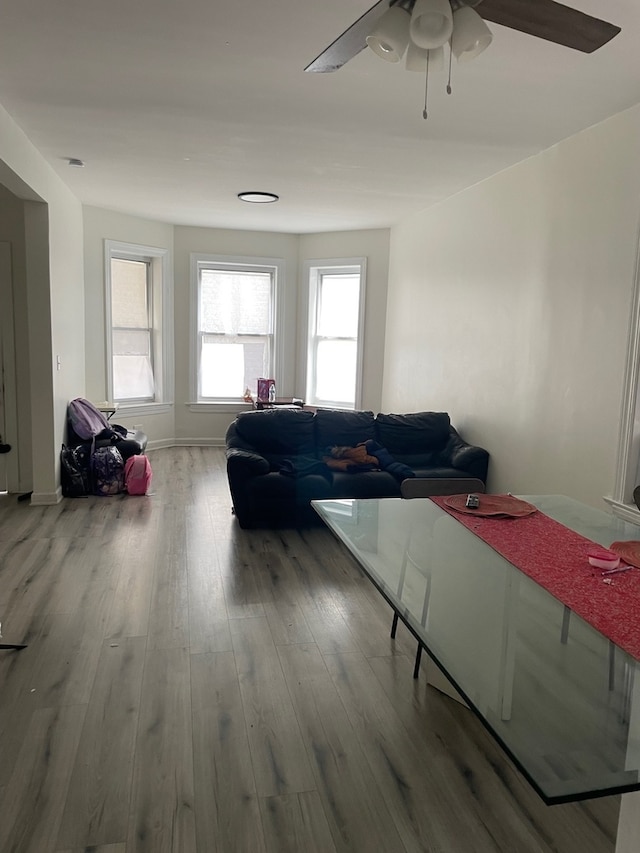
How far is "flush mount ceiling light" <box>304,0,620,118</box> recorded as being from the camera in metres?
1.73

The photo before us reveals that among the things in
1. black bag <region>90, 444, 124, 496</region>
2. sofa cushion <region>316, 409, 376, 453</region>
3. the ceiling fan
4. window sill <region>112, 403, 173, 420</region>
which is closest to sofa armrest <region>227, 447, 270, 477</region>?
sofa cushion <region>316, 409, 376, 453</region>

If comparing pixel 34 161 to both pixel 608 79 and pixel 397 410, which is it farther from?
pixel 397 410

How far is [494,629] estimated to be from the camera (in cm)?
158

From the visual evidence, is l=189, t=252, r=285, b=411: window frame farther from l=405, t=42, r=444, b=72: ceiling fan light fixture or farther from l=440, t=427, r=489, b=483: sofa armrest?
l=405, t=42, r=444, b=72: ceiling fan light fixture

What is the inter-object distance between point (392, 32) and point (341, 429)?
3692 millimetres

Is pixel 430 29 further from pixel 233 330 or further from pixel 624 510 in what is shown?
pixel 233 330

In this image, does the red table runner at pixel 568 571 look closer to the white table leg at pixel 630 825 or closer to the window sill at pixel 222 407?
the white table leg at pixel 630 825

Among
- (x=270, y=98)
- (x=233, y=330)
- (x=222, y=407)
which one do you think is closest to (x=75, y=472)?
(x=222, y=407)

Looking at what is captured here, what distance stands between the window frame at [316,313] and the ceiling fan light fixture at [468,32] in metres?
5.40

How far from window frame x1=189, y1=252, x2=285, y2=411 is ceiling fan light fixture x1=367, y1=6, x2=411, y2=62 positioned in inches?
233

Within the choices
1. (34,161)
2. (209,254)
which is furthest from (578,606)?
(209,254)

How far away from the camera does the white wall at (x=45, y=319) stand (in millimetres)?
4754

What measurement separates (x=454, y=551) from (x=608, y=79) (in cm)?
240

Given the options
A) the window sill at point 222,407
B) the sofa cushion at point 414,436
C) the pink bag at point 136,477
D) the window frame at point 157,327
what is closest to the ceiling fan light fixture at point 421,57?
the sofa cushion at point 414,436
